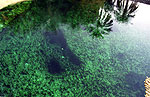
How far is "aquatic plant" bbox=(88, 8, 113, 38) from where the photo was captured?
4495mm

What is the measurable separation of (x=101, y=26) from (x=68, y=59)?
2.56m

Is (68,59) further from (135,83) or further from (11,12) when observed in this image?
(11,12)

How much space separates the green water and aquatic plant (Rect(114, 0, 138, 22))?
987mm

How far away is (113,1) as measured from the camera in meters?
7.44

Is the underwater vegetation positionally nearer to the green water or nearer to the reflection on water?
the green water

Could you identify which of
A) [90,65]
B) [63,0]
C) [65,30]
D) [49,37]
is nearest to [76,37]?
[65,30]

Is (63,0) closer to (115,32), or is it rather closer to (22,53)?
(115,32)

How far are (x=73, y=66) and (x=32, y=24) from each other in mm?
2668

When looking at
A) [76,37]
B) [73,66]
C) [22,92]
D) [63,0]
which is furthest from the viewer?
[63,0]

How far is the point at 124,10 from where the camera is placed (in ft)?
21.3

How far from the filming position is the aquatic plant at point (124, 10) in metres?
5.85

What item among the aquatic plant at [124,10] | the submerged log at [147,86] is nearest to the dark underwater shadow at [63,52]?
the submerged log at [147,86]

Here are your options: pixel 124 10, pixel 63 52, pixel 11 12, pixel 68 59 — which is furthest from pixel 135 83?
pixel 11 12

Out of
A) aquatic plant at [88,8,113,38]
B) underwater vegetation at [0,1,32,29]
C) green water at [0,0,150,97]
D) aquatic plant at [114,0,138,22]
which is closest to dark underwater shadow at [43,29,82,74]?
green water at [0,0,150,97]
